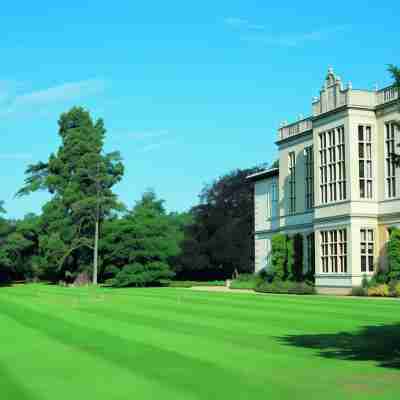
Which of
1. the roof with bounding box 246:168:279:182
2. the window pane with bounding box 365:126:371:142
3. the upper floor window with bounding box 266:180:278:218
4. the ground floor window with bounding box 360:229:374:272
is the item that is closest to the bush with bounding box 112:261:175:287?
the roof with bounding box 246:168:279:182

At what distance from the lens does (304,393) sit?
340 inches

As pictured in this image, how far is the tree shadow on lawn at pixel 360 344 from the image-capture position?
11886 mm

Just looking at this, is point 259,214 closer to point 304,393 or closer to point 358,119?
point 358,119

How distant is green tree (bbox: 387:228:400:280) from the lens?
36.1m

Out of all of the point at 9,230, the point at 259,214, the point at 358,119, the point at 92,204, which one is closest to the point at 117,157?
the point at 92,204

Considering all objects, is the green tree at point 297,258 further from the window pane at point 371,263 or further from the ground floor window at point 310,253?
the window pane at point 371,263

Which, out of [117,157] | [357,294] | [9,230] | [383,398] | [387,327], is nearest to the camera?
[383,398]

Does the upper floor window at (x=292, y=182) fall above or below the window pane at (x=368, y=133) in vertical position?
below

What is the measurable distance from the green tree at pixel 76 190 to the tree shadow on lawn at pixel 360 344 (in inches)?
1979

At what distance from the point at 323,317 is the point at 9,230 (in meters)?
60.5

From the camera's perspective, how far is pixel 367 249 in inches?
1522

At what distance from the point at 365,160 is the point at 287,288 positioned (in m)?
9.38

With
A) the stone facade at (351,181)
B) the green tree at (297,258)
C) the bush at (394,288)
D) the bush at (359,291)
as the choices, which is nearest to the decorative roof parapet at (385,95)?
the stone facade at (351,181)

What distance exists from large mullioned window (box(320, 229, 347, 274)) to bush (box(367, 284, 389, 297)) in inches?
117
